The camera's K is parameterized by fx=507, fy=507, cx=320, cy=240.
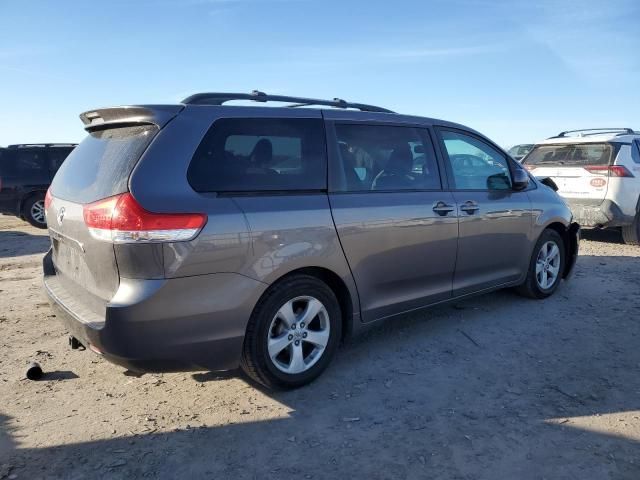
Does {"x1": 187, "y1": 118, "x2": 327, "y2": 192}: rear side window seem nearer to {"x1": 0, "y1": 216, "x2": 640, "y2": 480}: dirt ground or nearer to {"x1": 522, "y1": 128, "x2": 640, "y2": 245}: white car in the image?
{"x1": 0, "y1": 216, "x2": 640, "y2": 480}: dirt ground

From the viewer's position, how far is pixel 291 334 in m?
3.28

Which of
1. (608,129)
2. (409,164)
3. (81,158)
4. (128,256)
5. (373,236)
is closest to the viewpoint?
(128,256)

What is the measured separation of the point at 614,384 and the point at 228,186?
286 centimetres

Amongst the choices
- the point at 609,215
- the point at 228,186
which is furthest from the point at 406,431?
the point at 609,215

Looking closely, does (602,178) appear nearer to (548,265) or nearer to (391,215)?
(548,265)

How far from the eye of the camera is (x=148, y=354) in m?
2.74

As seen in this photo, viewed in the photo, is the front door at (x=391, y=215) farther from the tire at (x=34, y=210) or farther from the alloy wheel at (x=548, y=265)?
the tire at (x=34, y=210)

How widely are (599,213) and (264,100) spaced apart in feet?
20.6

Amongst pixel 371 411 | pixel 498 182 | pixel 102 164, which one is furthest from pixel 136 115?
pixel 498 182

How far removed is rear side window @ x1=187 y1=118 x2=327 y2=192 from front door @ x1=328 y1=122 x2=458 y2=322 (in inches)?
5.8

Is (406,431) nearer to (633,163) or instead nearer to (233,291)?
(233,291)

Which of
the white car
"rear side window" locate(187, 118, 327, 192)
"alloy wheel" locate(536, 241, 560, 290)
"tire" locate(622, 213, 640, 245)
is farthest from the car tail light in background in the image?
"rear side window" locate(187, 118, 327, 192)

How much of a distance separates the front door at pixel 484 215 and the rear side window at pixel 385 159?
0.83 ft

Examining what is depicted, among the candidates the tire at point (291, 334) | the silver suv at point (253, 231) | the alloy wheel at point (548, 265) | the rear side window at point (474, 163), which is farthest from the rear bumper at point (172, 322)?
the alloy wheel at point (548, 265)
